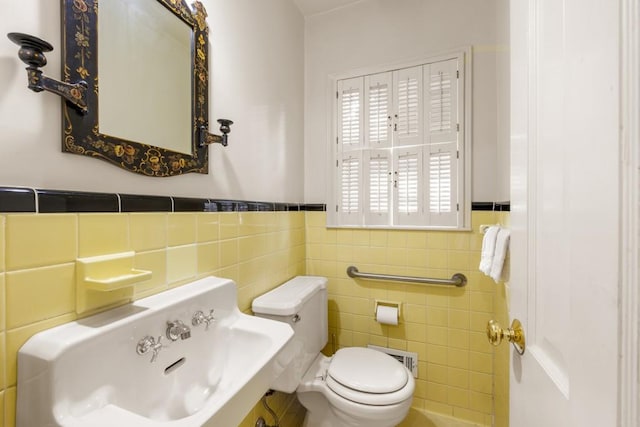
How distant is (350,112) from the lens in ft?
6.00

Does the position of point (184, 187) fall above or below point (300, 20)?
below

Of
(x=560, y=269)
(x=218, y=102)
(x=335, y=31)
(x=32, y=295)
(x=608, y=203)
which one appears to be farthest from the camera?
(x=335, y=31)

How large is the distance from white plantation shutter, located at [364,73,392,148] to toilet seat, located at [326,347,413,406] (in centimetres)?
125

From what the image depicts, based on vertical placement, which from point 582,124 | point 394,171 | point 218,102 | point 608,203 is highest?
point 218,102

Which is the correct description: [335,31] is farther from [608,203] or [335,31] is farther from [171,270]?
[608,203]

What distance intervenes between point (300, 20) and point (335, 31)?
0.25m

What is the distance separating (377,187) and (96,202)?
4.68 feet

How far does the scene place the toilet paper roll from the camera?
1640 mm

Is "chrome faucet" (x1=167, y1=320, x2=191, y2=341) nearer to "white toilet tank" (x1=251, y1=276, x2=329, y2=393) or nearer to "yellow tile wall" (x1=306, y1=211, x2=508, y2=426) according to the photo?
"white toilet tank" (x1=251, y1=276, x2=329, y2=393)

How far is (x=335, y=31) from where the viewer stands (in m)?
1.86

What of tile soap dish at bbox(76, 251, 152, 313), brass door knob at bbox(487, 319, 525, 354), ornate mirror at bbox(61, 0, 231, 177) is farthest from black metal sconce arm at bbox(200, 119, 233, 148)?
brass door knob at bbox(487, 319, 525, 354)

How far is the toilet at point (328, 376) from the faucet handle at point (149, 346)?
0.52m

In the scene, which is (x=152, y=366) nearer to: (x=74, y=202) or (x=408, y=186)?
(x=74, y=202)

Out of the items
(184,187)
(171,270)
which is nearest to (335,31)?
(184,187)
